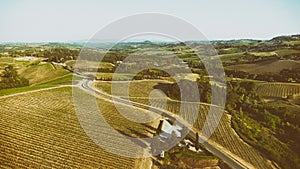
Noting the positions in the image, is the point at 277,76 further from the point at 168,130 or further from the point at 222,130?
the point at 168,130

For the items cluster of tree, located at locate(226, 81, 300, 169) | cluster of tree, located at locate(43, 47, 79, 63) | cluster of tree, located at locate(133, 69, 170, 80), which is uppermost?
cluster of tree, located at locate(43, 47, 79, 63)

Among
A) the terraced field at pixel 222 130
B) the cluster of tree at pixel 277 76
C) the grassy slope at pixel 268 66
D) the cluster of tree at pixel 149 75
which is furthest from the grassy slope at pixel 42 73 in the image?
the grassy slope at pixel 268 66

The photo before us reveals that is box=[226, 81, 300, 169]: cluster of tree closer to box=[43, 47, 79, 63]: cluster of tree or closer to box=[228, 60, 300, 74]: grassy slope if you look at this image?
box=[228, 60, 300, 74]: grassy slope

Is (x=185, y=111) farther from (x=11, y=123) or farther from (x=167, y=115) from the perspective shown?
(x=11, y=123)

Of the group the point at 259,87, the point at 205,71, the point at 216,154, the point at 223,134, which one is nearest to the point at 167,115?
the point at 223,134

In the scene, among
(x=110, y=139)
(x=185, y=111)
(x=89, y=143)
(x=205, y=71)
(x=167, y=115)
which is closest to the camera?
(x=89, y=143)

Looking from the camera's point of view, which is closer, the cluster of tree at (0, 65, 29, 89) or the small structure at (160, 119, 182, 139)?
the small structure at (160, 119, 182, 139)

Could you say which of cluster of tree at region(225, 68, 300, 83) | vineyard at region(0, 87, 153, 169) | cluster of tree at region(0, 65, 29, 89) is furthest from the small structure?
cluster of tree at region(225, 68, 300, 83)

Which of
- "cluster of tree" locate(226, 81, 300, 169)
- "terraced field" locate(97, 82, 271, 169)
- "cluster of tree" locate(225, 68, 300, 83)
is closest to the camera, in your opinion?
"terraced field" locate(97, 82, 271, 169)
